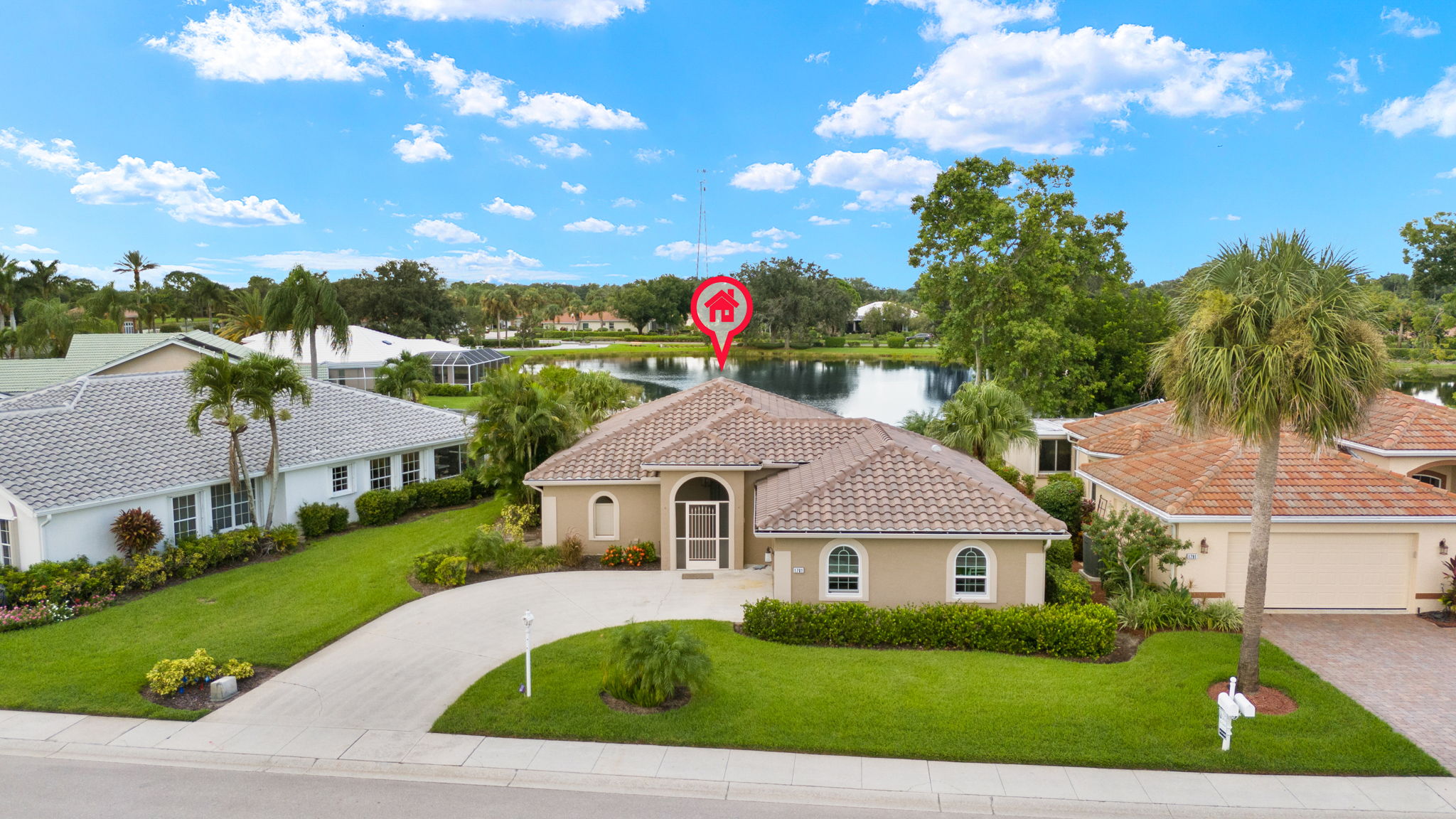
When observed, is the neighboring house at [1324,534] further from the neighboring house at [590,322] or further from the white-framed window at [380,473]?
the neighboring house at [590,322]

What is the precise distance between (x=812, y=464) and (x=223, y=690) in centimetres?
1225

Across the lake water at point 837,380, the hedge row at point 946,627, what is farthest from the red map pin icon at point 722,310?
the lake water at point 837,380

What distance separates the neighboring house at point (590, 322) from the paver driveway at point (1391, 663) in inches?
4984

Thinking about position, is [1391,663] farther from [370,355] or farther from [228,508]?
[370,355]

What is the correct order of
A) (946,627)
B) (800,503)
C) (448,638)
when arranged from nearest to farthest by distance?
(946,627)
(448,638)
(800,503)

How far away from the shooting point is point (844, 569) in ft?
50.5

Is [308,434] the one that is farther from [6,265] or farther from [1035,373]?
[6,265]

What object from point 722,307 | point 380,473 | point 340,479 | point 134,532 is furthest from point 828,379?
point 134,532

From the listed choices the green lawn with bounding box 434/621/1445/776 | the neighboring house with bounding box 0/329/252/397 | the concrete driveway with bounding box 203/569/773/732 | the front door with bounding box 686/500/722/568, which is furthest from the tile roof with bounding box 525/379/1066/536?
the neighboring house with bounding box 0/329/252/397

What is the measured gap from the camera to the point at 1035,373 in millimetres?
35188

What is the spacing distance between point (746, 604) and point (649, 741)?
4.17 m

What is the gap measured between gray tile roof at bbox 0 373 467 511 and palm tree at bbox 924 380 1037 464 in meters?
16.7

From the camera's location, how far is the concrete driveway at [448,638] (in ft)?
38.0

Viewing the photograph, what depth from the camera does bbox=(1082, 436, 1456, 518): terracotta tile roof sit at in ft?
49.8
